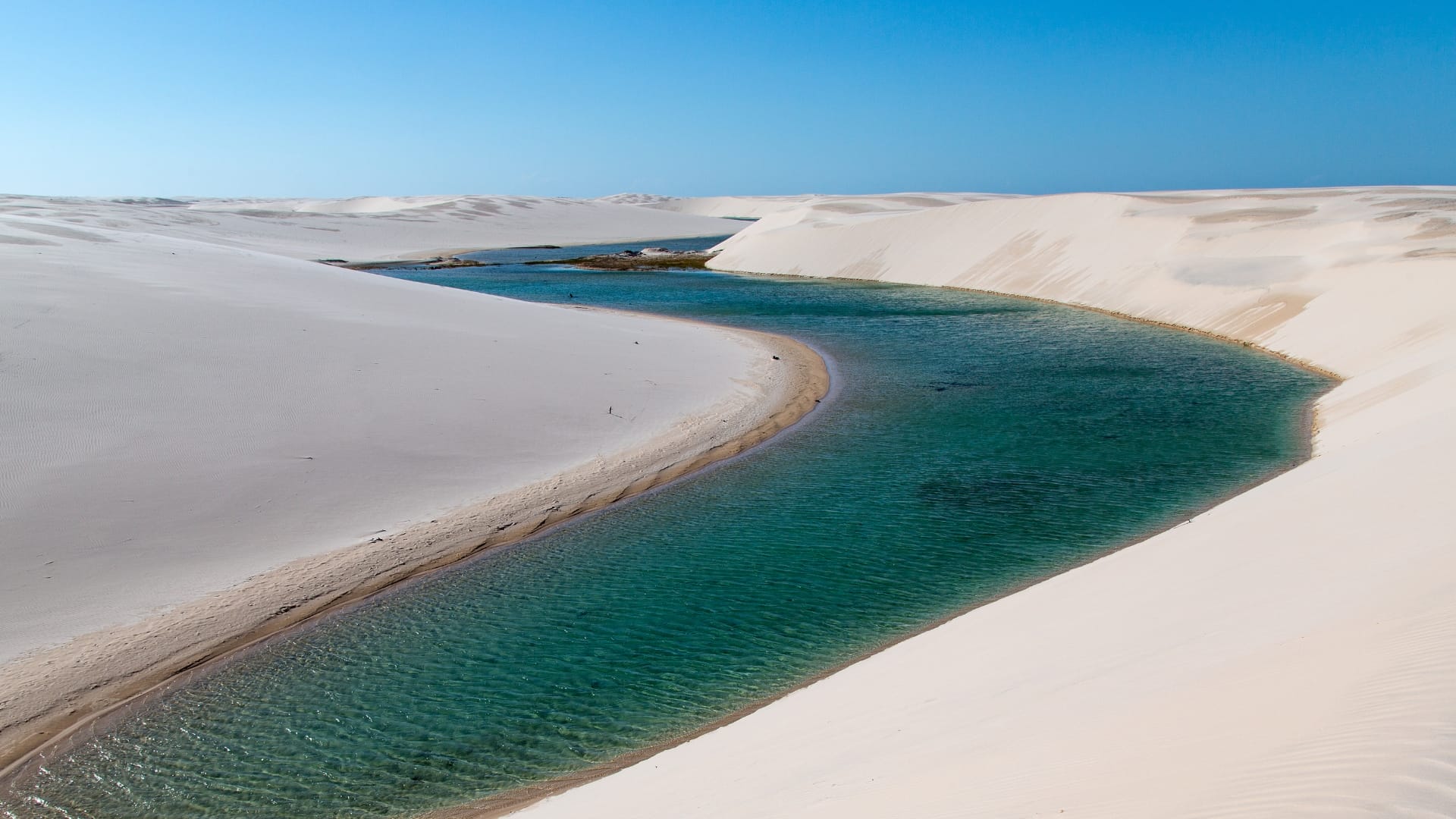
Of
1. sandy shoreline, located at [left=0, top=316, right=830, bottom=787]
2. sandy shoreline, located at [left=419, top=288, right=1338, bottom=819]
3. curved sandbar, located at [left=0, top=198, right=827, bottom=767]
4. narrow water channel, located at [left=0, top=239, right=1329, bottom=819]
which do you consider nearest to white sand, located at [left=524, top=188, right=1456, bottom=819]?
sandy shoreline, located at [left=419, top=288, right=1338, bottom=819]

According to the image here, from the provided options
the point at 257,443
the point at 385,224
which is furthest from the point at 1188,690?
the point at 385,224

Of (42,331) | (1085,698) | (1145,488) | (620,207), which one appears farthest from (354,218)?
(1085,698)

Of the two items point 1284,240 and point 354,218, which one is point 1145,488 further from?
point 354,218

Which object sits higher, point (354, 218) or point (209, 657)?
point (354, 218)

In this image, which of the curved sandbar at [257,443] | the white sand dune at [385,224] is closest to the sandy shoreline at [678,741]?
the curved sandbar at [257,443]

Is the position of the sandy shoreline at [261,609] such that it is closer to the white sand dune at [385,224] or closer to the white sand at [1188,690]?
the white sand at [1188,690]
